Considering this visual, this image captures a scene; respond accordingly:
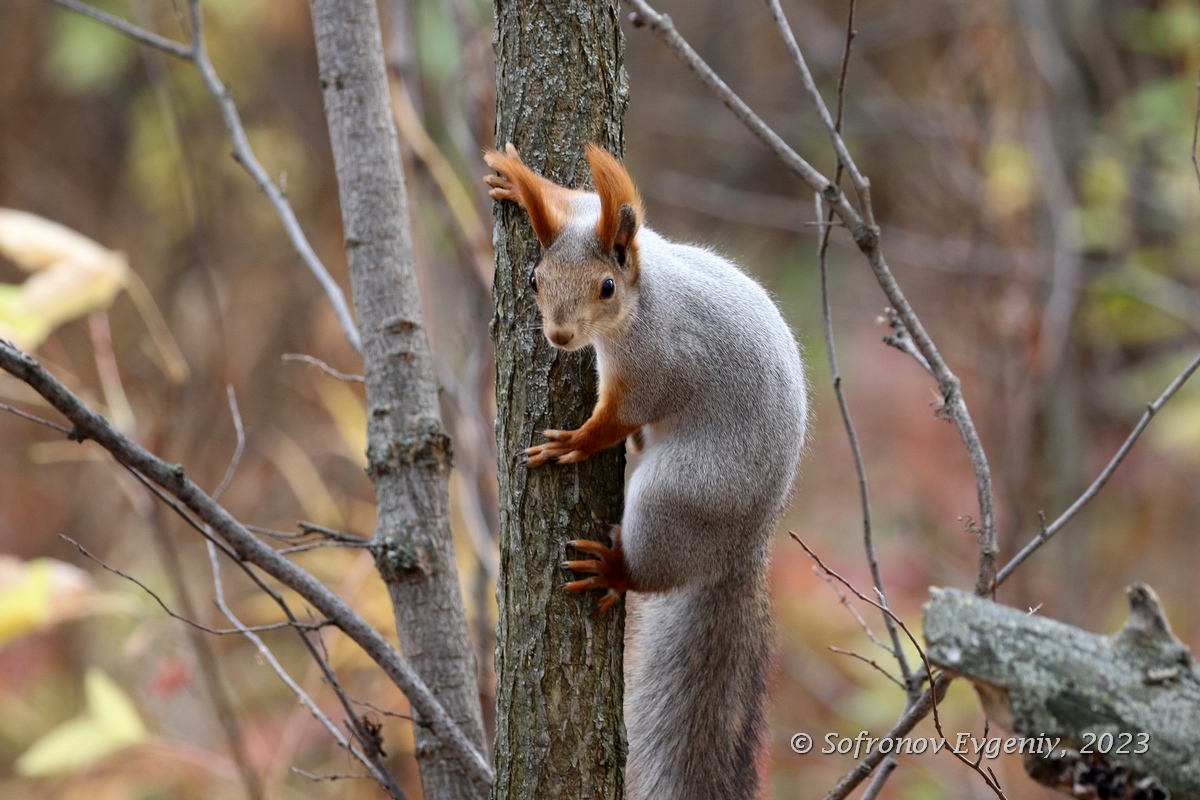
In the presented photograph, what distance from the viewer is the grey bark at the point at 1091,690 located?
103cm

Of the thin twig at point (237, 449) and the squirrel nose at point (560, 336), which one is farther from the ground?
the squirrel nose at point (560, 336)

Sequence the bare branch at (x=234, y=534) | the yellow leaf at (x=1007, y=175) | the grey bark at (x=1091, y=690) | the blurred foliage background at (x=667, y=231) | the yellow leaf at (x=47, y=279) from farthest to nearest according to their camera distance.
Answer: the yellow leaf at (x=1007, y=175)
the blurred foliage background at (x=667, y=231)
the yellow leaf at (x=47, y=279)
the bare branch at (x=234, y=534)
the grey bark at (x=1091, y=690)

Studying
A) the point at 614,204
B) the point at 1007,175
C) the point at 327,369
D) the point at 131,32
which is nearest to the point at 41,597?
the point at 327,369

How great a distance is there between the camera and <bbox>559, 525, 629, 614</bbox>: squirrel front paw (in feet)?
5.33

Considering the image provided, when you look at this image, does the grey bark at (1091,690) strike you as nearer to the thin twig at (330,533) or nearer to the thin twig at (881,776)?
the thin twig at (881,776)

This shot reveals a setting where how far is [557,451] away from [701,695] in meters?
0.67

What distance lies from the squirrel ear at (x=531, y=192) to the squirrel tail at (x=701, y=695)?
2.53 feet

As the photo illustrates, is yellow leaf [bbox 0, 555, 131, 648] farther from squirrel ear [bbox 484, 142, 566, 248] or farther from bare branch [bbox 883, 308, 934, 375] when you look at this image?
A: bare branch [bbox 883, 308, 934, 375]

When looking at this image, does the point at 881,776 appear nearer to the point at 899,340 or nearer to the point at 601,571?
the point at 601,571

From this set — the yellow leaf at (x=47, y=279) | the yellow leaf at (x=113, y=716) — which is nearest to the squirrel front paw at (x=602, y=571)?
the yellow leaf at (x=47, y=279)

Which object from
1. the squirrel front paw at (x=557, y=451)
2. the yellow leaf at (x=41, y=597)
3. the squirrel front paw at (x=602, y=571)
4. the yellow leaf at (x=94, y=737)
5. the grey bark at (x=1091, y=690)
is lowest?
the yellow leaf at (x=94, y=737)

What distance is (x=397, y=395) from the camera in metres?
1.90

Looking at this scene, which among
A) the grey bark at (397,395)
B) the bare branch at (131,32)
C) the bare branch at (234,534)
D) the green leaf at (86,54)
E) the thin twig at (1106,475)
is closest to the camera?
the bare branch at (234,534)

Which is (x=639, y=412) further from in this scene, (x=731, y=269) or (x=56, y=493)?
(x=56, y=493)
